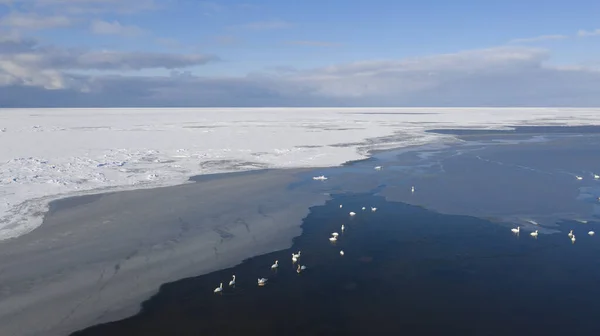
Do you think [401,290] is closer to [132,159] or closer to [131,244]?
[131,244]

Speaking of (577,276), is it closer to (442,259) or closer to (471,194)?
(442,259)

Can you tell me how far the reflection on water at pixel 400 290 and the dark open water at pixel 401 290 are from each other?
0.06ft

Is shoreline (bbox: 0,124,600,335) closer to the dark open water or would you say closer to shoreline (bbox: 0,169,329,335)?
shoreline (bbox: 0,169,329,335)

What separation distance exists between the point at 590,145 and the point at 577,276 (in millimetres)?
25993

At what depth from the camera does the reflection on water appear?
295 inches

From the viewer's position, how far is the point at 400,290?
8.77 meters

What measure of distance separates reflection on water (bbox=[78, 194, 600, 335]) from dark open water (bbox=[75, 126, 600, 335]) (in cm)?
2

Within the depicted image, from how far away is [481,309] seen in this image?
8.04 meters

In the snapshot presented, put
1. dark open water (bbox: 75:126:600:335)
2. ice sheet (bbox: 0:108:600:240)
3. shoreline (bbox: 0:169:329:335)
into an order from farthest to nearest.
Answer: ice sheet (bbox: 0:108:600:240), shoreline (bbox: 0:169:329:335), dark open water (bbox: 75:126:600:335)


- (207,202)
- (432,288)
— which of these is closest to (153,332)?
(432,288)

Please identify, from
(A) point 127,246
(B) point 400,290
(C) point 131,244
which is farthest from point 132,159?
(B) point 400,290

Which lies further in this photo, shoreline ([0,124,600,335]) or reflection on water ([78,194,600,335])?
shoreline ([0,124,600,335])

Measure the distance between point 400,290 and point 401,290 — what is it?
21mm

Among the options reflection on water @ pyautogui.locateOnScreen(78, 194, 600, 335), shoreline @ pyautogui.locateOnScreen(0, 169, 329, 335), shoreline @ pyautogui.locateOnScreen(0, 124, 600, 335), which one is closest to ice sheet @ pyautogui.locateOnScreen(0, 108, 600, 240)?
shoreline @ pyautogui.locateOnScreen(0, 124, 600, 335)
